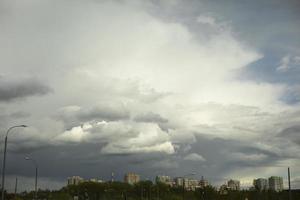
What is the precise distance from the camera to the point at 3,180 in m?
54.0

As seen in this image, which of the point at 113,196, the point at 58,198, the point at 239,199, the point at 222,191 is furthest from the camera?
the point at 222,191

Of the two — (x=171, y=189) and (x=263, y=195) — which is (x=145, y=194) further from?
(x=263, y=195)

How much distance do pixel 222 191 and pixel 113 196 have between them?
150ft

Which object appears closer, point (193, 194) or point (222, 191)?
point (193, 194)

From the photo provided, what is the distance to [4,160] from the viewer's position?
5406 cm

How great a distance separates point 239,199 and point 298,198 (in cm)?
2349

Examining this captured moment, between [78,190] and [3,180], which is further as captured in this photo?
[78,190]

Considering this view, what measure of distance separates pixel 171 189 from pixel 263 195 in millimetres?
37018

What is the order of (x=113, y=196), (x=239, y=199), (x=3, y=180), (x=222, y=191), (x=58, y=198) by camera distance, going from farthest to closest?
(x=222, y=191) < (x=113, y=196) < (x=239, y=199) < (x=58, y=198) < (x=3, y=180)

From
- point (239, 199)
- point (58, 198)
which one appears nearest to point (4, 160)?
point (58, 198)

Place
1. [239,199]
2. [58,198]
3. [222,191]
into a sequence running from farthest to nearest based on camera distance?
[222,191]
[239,199]
[58,198]

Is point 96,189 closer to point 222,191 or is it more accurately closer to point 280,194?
point 222,191

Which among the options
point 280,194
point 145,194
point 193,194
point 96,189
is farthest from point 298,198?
point 96,189

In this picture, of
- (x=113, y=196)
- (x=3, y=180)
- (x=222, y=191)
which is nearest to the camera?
(x=3, y=180)
